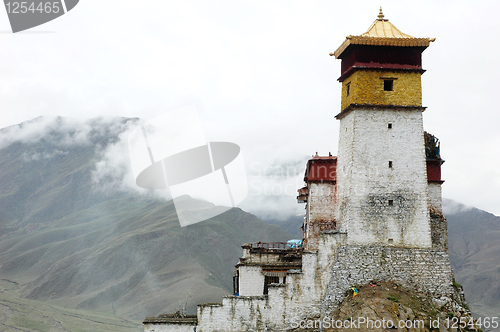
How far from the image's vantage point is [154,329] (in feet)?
112

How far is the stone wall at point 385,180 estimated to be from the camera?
32.8m

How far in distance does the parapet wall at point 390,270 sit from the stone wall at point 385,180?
1.90 feet

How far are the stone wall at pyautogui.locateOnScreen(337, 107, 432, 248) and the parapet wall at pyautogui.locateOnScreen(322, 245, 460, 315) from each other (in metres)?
0.58

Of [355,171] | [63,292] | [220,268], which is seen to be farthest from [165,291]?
[355,171]

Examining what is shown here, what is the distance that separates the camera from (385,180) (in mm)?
33344

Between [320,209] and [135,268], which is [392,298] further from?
[135,268]

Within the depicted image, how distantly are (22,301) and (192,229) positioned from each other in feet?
172

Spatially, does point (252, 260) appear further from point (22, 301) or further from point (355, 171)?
A: point (22, 301)

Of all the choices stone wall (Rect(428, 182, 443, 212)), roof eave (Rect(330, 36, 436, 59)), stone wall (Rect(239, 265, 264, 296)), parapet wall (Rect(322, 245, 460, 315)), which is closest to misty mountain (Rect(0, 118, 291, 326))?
stone wall (Rect(239, 265, 264, 296))

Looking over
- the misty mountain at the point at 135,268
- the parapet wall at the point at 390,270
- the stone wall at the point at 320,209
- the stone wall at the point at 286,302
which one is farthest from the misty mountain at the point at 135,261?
the parapet wall at the point at 390,270

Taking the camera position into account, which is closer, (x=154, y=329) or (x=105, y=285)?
(x=154, y=329)

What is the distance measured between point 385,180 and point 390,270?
5526 millimetres
